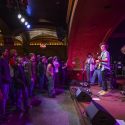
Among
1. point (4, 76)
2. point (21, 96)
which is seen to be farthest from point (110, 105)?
point (4, 76)

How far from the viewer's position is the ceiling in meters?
13.0

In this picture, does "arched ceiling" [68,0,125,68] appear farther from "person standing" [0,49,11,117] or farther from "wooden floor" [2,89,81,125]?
"person standing" [0,49,11,117]

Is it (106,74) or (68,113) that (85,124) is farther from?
(106,74)

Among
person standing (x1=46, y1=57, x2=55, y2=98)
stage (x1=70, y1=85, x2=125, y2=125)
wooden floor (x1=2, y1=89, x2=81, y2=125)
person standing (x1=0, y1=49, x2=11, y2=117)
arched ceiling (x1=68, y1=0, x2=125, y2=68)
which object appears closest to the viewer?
person standing (x1=0, y1=49, x2=11, y2=117)

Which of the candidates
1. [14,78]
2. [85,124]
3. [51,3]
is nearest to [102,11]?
[51,3]

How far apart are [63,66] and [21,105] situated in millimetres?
9795

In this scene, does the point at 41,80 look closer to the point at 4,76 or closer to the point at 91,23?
the point at 91,23

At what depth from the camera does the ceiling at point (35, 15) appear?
42.6 feet

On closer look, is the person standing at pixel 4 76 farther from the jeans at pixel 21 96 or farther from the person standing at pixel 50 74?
the person standing at pixel 50 74

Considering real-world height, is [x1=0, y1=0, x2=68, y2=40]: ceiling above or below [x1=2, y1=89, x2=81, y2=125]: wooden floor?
above

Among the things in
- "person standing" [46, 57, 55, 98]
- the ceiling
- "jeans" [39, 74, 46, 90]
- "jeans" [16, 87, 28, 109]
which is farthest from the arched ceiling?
"jeans" [16, 87, 28, 109]

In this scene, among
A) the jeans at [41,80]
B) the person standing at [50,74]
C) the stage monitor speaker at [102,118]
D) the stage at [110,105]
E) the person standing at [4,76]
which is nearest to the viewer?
the stage monitor speaker at [102,118]

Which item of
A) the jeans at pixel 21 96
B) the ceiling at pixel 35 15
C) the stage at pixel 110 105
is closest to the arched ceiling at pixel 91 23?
the ceiling at pixel 35 15

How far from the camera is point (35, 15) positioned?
16.7 metres
